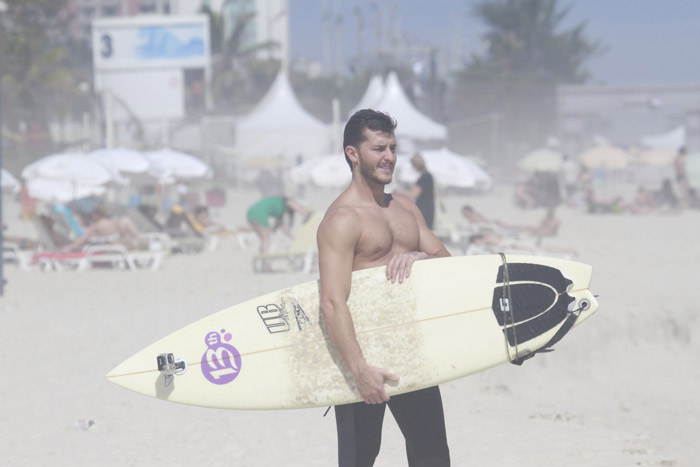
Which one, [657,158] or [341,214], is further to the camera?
[657,158]

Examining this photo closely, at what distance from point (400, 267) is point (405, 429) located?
56cm

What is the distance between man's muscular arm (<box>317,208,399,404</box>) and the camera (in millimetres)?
2994

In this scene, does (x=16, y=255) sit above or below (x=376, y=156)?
below

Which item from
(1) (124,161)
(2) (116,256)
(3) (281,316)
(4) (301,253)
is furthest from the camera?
(1) (124,161)

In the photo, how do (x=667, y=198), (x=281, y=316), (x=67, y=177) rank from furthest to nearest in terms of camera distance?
(x=667, y=198)
(x=67, y=177)
(x=281, y=316)

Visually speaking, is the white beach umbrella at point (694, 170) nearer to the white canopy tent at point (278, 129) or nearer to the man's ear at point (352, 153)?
the white canopy tent at point (278, 129)

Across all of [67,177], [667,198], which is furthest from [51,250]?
[667,198]

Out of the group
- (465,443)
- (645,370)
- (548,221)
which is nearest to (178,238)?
(548,221)

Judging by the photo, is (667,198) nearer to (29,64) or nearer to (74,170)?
(74,170)

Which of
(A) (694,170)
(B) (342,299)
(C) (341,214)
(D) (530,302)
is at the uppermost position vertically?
(C) (341,214)

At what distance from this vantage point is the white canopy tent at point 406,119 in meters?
27.6

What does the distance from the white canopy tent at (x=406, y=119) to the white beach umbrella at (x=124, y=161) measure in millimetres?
10530

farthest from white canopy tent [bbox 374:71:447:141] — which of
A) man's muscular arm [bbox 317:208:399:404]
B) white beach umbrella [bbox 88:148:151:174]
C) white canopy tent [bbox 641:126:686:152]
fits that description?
man's muscular arm [bbox 317:208:399:404]

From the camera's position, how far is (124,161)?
57.2 ft
